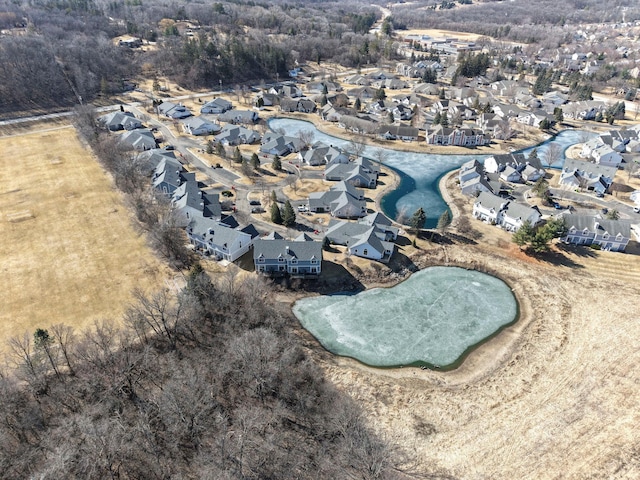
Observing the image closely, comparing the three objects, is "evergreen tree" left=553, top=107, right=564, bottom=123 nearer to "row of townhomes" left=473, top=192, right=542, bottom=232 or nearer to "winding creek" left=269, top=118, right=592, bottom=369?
"row of townhomes" left=473, top=192, right=542, bottom=232

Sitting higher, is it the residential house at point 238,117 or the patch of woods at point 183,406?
the residential house at point 238,117

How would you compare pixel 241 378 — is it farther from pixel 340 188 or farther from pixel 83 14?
pixel 83 14

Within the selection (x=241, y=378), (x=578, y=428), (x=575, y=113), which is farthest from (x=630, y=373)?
(x=575, y=113)

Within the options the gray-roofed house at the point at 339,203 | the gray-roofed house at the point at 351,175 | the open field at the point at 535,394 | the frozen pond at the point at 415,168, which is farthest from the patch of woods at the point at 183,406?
the gray-roofed house at the point at 351,175

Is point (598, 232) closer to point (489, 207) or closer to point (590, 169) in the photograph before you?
point (489, 207)

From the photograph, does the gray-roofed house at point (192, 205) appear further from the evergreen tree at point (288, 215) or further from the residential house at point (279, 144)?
the residential house at point (279, 144)

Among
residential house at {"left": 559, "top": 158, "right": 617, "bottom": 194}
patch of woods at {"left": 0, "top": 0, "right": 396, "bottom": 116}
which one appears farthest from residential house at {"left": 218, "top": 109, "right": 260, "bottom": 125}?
residential house at {"left": 559, "top": 158, "right": 617, "bottom": 194}
